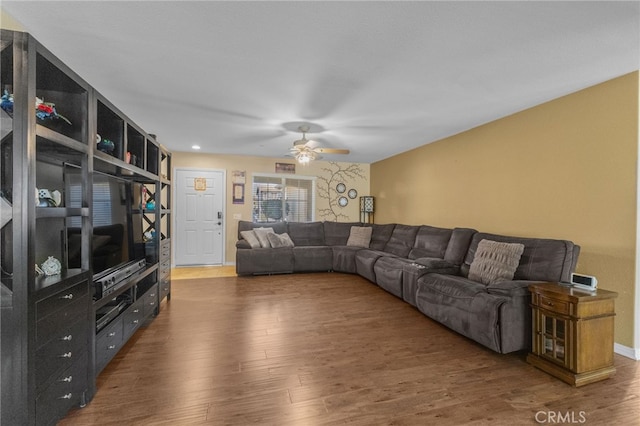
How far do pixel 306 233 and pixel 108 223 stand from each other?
404cm

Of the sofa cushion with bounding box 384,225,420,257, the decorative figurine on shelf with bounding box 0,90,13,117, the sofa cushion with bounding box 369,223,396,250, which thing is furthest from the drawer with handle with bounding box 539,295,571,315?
the decorative figurine on shelf with bounding box 0,90,13,117

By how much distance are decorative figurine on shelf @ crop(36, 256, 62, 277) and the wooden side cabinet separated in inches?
133

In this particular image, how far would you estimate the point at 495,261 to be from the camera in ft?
9.46

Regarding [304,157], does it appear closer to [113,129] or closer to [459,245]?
[113,129]

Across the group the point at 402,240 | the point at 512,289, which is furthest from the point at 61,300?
the point at 402,240

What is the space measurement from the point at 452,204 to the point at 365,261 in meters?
1.71

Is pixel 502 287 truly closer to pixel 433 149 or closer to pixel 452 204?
pixel 452 204

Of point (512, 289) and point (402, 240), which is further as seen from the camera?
point (402, 240)

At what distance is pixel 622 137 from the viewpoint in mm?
2367

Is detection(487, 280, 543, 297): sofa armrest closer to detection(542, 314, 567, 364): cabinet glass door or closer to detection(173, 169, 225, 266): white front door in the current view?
detection(542, 314, 567, 364): cabinet glass door

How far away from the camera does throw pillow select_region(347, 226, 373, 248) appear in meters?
5.69

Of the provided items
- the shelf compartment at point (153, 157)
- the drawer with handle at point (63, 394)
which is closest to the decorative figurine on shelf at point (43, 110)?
the drawer with handle at point (63, 394)

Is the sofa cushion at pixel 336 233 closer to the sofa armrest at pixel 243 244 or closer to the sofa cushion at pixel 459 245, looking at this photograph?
the sofa armrest at pixel 243 244

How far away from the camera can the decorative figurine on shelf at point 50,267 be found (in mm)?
1536
